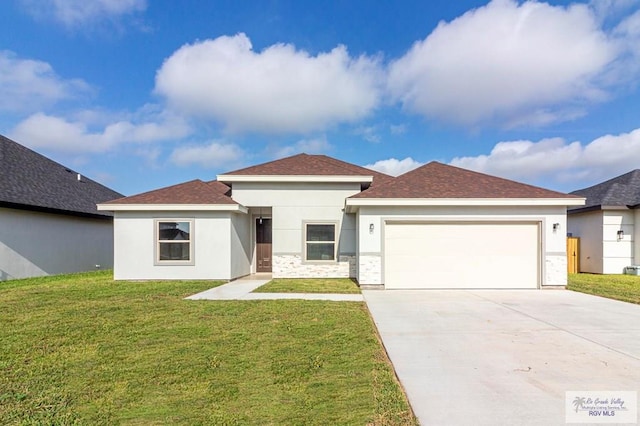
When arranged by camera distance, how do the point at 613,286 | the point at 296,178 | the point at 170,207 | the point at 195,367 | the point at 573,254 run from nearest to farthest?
the point at 195,367 → the point at 613,286 → the point at 170,207 → the point at 296,178 → the point at 573,254

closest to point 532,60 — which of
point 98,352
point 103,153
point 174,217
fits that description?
point 174,217

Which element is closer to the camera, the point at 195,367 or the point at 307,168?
the point at 195,367

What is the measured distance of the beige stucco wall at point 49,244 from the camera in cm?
1289

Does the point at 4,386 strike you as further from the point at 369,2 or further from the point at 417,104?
the point at 417,104

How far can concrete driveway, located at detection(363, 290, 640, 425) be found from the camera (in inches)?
128

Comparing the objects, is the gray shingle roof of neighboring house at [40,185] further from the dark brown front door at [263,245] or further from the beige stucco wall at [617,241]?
the beige stucco wall at [617,241]

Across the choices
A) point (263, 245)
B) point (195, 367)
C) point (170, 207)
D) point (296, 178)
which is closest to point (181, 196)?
point (170, 207)

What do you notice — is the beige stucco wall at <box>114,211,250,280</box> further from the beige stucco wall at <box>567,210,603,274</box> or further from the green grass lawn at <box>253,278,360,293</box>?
the beige stucco wall at <box>567,210,603,274</box>

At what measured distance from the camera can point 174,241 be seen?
12.6 metres

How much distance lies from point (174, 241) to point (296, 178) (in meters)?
4.97

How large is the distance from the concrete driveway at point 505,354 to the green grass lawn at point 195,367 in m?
0.44

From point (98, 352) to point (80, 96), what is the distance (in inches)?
697

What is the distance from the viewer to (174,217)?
12.6m

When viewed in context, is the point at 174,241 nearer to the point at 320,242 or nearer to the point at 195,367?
the point at 320,242
